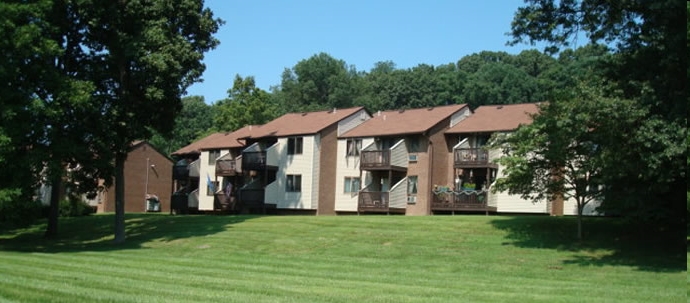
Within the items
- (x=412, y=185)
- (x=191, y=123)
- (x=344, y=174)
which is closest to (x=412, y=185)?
(x=412, y=185)

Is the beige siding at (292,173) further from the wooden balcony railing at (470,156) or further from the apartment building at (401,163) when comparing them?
the wooden balcony railing at (470,156)

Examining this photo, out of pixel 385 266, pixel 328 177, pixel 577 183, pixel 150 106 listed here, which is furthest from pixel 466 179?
pixel 385 266

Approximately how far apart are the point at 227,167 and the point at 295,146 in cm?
829

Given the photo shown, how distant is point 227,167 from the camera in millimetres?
56344

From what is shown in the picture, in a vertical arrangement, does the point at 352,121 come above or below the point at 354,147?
above

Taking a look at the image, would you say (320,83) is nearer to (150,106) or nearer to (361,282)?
(150,106)

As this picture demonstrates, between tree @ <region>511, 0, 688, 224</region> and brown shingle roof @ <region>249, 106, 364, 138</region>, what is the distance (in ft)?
80.7

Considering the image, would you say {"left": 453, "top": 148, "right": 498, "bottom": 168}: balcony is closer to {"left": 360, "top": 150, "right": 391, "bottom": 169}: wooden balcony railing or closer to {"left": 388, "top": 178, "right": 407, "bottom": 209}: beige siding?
{"left": 388, "top": 178, "right": 407, "bottom": 209}: beige siding

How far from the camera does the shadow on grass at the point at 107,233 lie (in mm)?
33478

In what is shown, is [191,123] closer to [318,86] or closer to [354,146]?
[318,86]

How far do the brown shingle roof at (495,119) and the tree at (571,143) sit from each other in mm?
10633

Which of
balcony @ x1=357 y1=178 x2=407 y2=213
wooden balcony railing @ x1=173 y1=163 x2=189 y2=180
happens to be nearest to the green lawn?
balcony @ x1=357 y1=178 x2=407 y2=213

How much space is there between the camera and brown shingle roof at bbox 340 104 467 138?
4534cm

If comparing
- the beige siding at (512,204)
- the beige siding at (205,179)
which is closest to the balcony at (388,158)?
the beige siding at (512,204)
